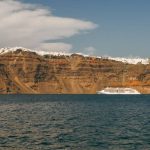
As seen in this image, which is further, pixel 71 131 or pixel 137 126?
pixel 137 126

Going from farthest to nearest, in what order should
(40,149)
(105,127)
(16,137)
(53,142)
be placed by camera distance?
(105,127), (16,137), (53,142), (40,149)

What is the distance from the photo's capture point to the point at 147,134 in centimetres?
5119

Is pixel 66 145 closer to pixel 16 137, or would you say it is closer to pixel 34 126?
pixel 16 137

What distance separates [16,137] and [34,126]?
1160 cm

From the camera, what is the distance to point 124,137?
159 ft

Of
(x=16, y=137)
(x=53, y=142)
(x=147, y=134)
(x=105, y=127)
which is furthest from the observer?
(x=105, y=127)

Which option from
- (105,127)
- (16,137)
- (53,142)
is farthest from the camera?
(105,127)

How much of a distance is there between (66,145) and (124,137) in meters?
8.15

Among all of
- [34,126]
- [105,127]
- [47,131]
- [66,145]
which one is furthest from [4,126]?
[66,145]

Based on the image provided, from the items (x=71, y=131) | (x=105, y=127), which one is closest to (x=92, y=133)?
(x=71, y=131)

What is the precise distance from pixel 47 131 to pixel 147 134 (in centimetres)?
1227

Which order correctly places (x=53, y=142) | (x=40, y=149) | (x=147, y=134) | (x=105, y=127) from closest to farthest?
(x=40, y=149), (x=53, y=142), (x=147, y=134), (x=105, y=127)

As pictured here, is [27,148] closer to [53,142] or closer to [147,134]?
[53,142]

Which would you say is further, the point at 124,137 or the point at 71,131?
the point at 71,131
